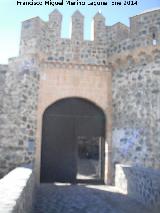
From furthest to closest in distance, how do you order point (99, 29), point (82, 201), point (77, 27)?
point (99, 29), point (77, 27), point (82, 201)

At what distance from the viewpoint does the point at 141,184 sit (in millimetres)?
6391

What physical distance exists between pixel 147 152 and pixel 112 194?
167cm

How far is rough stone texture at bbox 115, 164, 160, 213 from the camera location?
553 centimetres

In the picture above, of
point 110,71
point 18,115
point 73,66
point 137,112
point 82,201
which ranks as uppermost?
point 73,66

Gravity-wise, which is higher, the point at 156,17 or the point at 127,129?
the point at 156,17

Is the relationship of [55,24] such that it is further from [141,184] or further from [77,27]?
[141,184]

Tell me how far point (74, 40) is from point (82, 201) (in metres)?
5.29

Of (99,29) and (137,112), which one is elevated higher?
(99,29)

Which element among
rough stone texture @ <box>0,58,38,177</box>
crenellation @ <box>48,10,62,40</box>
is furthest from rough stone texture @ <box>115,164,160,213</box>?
crenellation @ <box>48,10,62,40</box>

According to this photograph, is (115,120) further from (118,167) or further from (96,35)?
(96,35)

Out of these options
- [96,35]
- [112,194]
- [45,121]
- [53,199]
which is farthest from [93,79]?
[53,199]

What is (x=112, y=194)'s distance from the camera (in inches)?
289

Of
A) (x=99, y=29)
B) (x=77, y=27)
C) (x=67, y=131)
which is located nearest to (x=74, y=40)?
(x=77, y=27)

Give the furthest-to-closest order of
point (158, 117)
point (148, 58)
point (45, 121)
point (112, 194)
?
point (45, 121) → point (148, 58) → point (158, 117) → point (112, 194)
